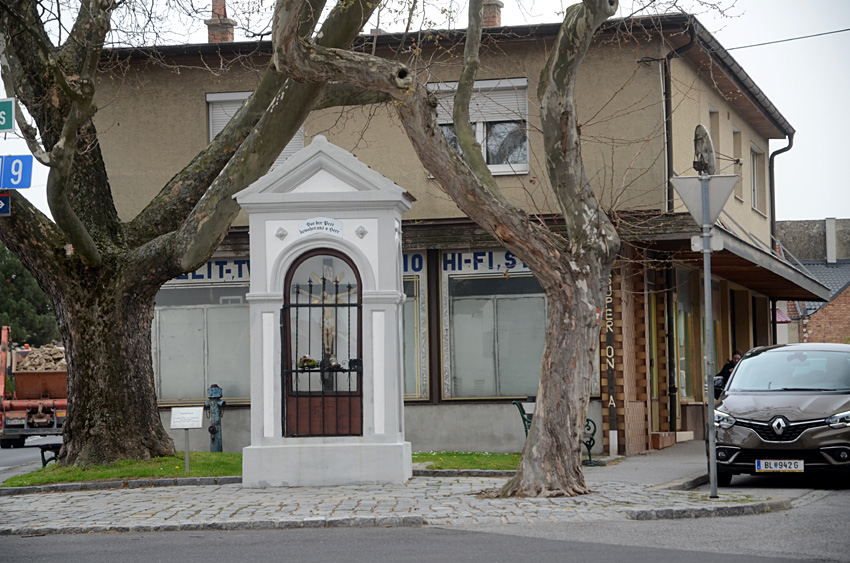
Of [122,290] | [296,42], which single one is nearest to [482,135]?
[122,290]

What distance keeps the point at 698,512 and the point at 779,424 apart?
3113mm

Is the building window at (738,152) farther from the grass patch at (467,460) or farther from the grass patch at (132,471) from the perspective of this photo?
the grass patch at (132,471)

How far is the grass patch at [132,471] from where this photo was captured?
14688 mm

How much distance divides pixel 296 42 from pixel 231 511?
180 inches

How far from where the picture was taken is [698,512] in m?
10.8

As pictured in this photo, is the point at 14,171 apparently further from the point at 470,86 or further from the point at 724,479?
the point at 724,479

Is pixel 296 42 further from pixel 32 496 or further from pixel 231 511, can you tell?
pixel 32 496

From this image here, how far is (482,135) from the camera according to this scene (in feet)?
68.5

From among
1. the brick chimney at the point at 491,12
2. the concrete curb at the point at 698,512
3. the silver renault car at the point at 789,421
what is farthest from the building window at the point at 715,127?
the concrete curb at the point at 698,512

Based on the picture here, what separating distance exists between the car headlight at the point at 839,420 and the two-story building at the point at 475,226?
5.45 meters

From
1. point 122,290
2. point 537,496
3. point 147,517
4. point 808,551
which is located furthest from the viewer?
point 122,290

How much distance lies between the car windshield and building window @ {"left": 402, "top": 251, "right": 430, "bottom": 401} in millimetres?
6206

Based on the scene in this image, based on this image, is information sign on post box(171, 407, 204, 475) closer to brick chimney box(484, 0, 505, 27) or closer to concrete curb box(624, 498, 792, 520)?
concrete curb box(624, 498, 792, 520)

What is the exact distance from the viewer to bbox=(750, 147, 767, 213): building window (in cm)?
2817
